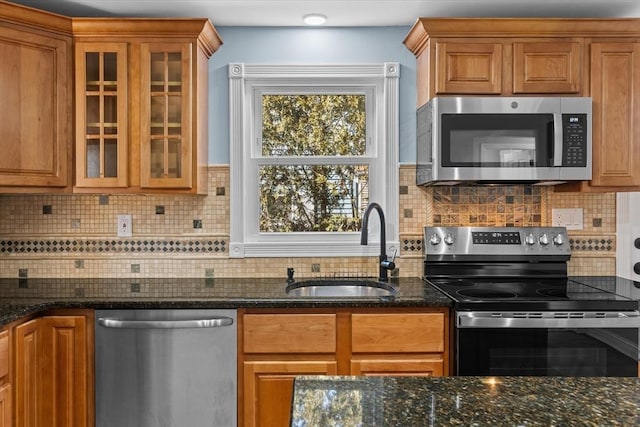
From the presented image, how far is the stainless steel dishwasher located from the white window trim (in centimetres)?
72

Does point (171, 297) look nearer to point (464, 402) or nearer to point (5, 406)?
point (5, 406)

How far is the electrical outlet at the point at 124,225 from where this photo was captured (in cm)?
276

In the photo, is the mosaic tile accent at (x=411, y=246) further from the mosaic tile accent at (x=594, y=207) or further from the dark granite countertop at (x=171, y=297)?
the mosaic tile accent at (x=594, y=207)

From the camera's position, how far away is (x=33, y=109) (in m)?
2.33

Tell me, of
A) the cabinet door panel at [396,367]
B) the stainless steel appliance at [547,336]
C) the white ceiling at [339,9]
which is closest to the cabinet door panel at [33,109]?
the white ceiling at [339,9]

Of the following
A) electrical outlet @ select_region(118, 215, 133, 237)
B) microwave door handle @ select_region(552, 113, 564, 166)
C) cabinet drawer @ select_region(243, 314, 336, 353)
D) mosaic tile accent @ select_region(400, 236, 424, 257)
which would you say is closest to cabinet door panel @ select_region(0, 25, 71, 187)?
electrical outlet @ select_region(118, 215, 133, 237)

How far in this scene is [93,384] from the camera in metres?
2.13

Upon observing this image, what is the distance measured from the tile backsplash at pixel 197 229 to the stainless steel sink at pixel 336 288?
0.15m

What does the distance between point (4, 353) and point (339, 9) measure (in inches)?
83.6

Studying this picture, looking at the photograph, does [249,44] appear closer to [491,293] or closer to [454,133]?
[454,133]

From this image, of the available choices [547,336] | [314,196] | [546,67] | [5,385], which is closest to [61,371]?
[5,385]

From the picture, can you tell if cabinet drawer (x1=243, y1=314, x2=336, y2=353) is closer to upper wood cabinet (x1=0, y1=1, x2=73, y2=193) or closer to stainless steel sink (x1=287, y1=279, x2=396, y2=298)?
stainless steel sink (x1=287, y1=279, x2=396, y2=298)

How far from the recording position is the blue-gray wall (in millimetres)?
2791

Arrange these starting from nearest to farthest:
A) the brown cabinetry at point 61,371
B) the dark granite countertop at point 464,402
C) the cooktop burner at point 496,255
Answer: the dark granite countertop at point 464,402
the brown cabinetry at point 61,371
the cooktop burner at point 496,255
